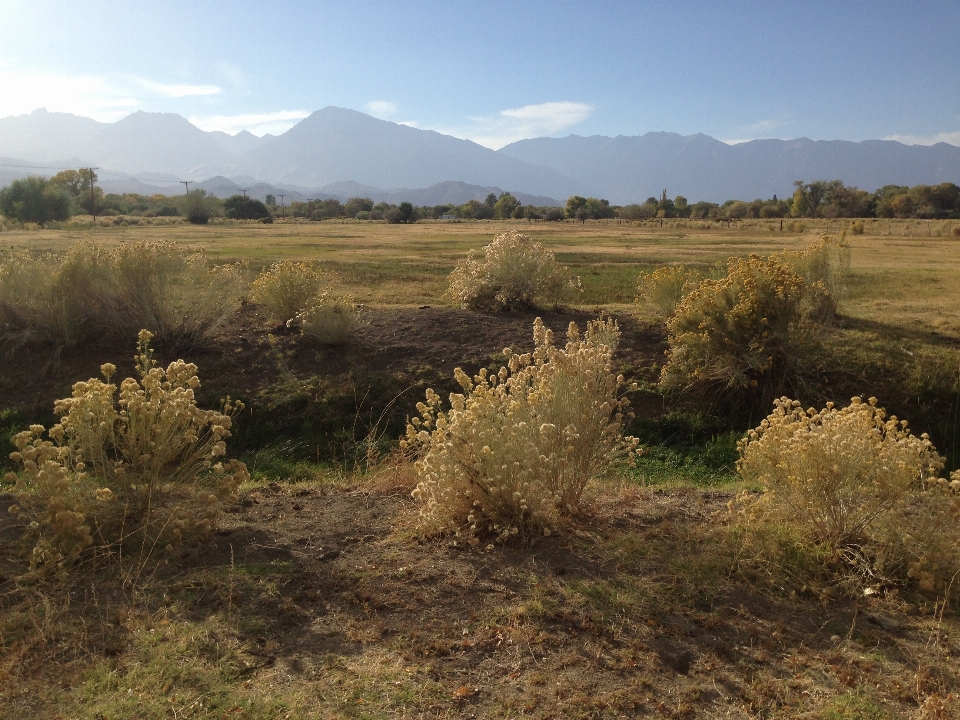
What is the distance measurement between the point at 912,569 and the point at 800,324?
270 inches

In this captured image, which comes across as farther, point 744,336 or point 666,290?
point 666,290

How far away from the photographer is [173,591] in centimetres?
393

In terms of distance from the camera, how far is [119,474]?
179 inches

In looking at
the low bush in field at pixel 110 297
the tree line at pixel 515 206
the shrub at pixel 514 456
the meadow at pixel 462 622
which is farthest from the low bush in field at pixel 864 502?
the tree line at pixel 515 206

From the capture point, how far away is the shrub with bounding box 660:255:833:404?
9852mm

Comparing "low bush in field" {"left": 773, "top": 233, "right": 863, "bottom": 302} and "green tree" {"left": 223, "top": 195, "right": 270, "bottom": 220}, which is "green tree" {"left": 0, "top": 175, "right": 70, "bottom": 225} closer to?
"green tree" {"left": 223, "top": 195, "right": 270, "bottom": 220}

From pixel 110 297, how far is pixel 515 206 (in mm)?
90382

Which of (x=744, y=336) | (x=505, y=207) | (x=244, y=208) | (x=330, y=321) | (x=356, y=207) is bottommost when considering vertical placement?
(x=744, y=336)

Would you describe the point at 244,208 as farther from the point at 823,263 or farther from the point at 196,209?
the point at 823,263

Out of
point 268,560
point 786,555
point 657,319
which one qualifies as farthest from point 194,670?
point 657,319

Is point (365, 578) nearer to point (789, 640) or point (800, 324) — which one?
point (789, 640)

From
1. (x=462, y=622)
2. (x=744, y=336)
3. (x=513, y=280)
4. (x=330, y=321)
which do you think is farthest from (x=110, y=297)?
(x=462, y=622)

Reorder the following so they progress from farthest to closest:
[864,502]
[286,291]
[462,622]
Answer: [286,291], [864,502], [462,622]

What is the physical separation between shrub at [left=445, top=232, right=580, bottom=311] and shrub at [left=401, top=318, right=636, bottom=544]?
25.7 ft
